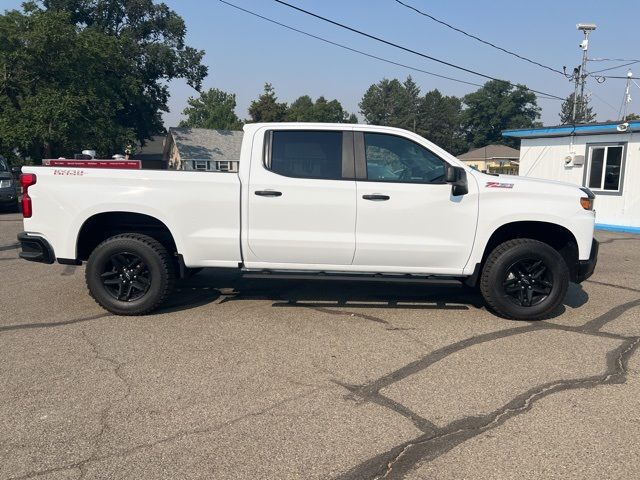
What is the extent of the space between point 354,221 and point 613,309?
3384mm

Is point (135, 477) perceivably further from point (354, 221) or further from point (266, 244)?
point (354, 221)

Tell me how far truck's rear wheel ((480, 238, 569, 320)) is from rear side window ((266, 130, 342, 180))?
1898 mm

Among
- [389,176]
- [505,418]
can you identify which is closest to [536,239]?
[389,176]

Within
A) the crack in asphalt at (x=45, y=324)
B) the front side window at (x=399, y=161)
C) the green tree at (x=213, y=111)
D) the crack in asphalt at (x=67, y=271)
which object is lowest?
the crack in asphalt at (x=45, y=324)

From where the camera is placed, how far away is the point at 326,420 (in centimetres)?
328

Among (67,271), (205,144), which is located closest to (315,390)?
(67,271)

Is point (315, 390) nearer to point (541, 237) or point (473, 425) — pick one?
point (473, 425)

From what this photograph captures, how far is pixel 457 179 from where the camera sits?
4.95 meters

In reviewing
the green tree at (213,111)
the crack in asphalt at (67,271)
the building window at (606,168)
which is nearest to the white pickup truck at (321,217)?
the crack in asphalt at (67,271)

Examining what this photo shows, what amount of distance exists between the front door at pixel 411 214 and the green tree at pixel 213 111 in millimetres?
82381

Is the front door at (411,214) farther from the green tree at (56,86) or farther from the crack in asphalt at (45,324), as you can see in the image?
the green tree at (56,86)

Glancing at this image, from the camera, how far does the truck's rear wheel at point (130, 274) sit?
5.18 metres

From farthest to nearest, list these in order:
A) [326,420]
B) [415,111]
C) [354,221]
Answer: [415,111] → [354,221] → [326,420]

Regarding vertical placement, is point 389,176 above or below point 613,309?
above
